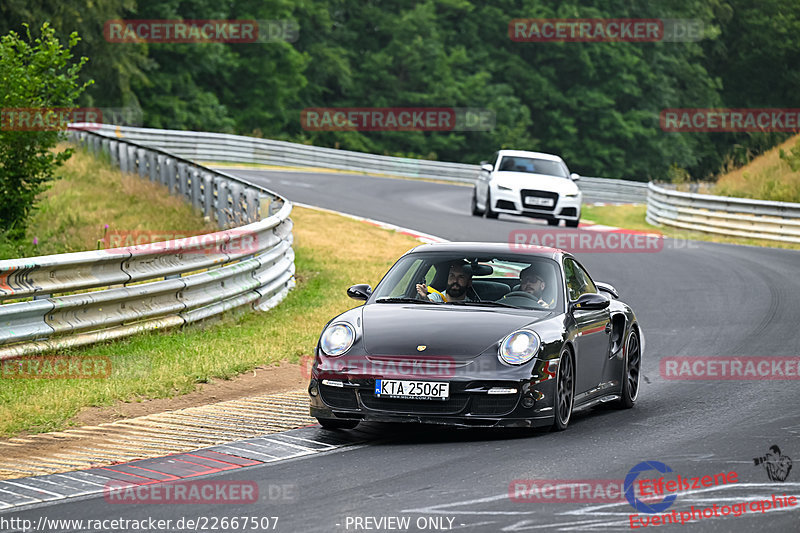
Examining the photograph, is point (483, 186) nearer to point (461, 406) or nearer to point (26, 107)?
point (26, 107)

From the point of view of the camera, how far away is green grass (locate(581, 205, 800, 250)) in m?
27.5

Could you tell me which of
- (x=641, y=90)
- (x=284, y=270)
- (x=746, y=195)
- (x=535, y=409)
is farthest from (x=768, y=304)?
(x=641, y=90)

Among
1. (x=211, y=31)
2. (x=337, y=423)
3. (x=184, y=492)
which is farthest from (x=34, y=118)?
(x=211, y=31)

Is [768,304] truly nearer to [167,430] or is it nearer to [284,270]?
[284,270]

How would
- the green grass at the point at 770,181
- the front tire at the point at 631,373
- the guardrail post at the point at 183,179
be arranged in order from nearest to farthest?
the front tire at the point at 631,373, the guardrail post at the point at 183,179, the green grass at the point at 770,181

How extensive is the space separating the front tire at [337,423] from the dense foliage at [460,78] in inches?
1597

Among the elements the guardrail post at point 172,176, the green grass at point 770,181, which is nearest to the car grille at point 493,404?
the guardrail post at point 172,176

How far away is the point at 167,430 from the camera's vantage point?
8.50 metres

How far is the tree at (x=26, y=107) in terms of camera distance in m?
15.8

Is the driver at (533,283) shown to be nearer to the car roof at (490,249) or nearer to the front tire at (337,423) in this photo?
the car roof at (490,249)

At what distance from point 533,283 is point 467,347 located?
134cm

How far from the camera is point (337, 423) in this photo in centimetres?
854

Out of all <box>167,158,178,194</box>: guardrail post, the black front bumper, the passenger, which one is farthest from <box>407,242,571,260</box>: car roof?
<box>167,158,178,194</box>: guardrail post

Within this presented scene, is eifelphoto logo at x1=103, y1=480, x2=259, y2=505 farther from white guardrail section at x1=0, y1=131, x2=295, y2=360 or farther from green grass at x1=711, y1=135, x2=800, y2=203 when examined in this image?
green grass at x1=711, y1=135, x2=800, y2=203
